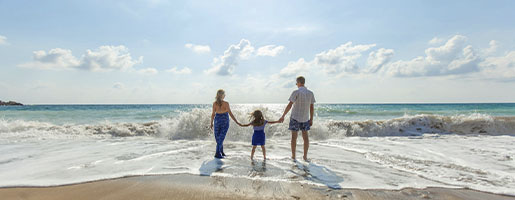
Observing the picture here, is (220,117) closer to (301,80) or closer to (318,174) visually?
(301,80)

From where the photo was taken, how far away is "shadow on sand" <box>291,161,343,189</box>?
400 centimetres

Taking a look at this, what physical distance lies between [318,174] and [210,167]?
2.05m

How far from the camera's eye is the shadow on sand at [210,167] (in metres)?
4.60

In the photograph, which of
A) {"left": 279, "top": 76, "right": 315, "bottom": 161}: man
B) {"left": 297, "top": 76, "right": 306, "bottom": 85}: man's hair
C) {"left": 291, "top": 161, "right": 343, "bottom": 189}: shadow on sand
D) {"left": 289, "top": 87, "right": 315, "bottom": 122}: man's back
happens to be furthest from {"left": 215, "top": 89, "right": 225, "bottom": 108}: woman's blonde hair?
{"left": 291, "top": 161, "right": 343, "bottom": 189}: shadow on sand

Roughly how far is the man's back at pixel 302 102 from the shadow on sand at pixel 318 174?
3.44ft

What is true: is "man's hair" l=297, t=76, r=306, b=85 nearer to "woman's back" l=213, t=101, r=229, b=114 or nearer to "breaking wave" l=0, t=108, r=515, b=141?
"woman's back" l=213, t=101, r=229, b=114

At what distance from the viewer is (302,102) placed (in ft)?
18.6

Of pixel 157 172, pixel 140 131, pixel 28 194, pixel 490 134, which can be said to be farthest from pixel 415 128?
pixel 28 194

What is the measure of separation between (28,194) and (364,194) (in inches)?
184

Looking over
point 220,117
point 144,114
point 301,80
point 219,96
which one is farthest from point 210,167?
point 144,114

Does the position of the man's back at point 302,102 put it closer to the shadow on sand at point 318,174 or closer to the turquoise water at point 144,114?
the shadow on sand at point 318,174

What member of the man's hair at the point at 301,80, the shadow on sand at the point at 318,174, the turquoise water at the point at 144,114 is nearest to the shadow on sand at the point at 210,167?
the shadow on sand at the point at 318,174

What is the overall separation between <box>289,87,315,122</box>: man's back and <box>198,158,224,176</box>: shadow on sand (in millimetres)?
1962

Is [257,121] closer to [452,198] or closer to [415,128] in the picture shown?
[452,198]
